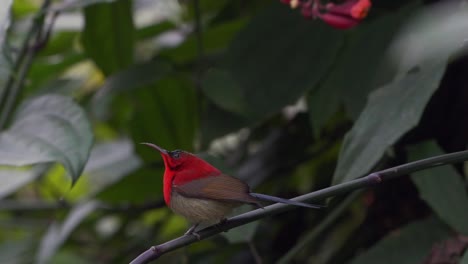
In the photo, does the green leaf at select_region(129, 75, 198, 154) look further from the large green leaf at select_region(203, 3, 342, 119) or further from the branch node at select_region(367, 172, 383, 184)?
the branch node at select_region(367, 172, 383, 184)

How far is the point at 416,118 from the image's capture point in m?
1.25

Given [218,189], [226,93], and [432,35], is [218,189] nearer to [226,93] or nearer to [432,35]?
[432,35]

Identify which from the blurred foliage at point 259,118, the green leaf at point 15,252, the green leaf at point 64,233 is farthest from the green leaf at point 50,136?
the green leaf at point 15,252

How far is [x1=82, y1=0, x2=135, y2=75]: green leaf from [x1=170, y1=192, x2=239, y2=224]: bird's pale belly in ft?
2.74

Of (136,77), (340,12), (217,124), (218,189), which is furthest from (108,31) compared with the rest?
(218,189)

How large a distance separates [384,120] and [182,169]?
1.17 ft

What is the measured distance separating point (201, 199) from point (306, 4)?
41cm

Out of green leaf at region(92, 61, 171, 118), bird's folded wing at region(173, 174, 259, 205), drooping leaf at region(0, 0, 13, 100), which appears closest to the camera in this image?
bird's folded wing at region(173, 174, 259, 205)

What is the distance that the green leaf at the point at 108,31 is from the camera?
6.42 feet

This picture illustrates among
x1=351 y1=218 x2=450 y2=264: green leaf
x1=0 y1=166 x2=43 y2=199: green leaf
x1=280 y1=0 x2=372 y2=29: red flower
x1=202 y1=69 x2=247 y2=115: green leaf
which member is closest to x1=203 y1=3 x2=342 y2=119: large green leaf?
x1=202 y1=69 x2=247 y2=115: green leaf

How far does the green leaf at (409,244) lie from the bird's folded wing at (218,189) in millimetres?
460

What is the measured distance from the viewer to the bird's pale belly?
118 centimetres

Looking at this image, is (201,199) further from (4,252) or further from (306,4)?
(4,252)

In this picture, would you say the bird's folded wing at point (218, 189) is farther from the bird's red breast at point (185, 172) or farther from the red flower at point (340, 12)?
the red flower at point (340, 12)
